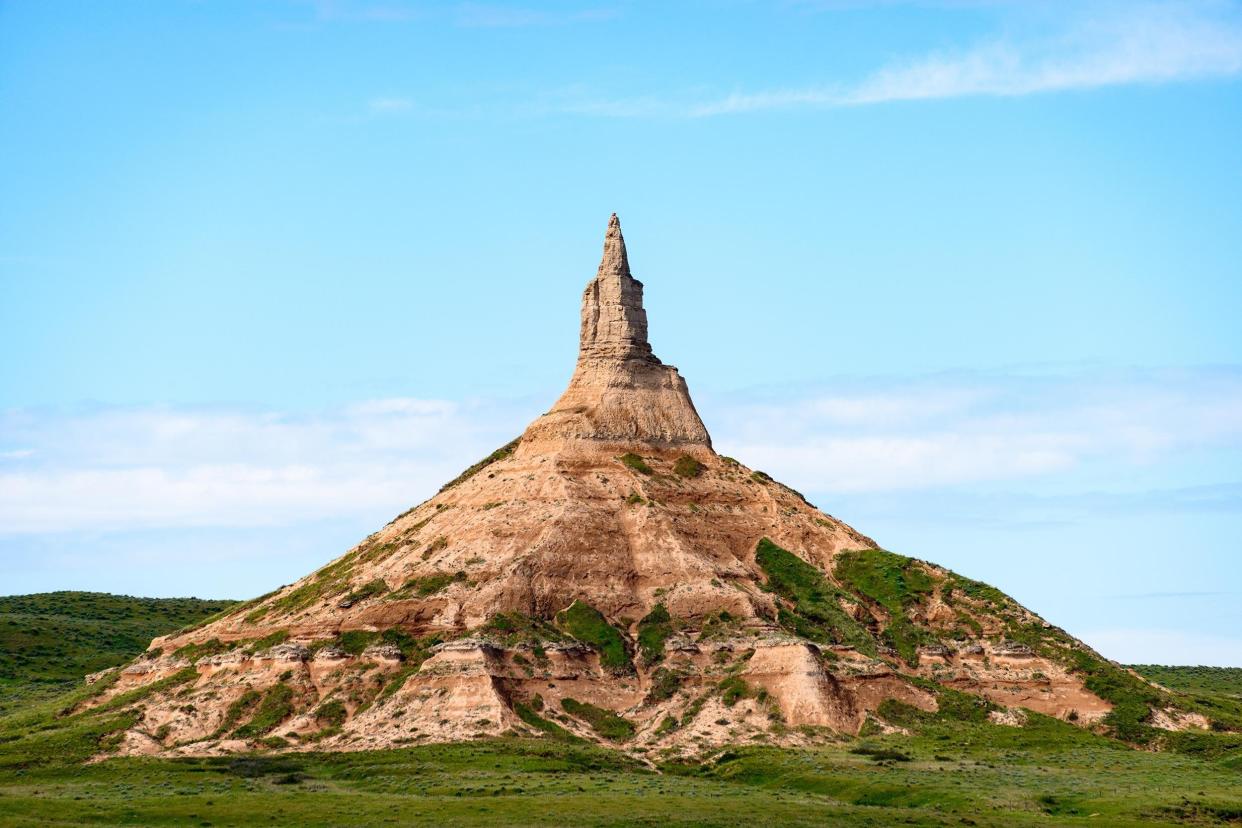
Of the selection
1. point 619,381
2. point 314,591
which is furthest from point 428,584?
point 619,381

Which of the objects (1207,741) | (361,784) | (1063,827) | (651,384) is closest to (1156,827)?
(1063,827)

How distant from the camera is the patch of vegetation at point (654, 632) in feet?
478

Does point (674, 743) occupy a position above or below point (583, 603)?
below

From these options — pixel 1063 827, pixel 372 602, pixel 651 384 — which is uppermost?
pixel 651 384

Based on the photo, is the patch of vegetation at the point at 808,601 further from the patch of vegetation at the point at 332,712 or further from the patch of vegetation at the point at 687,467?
the patch of vegetation at the point at 332,712

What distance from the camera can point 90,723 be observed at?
143 metres

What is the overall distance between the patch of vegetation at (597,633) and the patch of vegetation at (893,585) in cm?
2143

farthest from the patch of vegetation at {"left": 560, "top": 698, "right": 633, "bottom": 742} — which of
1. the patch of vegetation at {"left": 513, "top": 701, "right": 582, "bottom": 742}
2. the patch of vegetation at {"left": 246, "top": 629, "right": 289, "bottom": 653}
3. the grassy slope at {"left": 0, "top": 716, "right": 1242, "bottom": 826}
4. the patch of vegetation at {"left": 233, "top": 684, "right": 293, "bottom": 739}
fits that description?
the patch of vegetation at {"left": 246, "top": 629, "right": 289, "bottom": 653}

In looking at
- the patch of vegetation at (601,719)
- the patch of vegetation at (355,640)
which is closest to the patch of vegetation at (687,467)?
the patch of vegetation at (601,719)

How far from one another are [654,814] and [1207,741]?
48.3 m

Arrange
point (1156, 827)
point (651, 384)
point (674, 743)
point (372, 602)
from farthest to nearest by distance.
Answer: point (651, 384), point (372, 602), point (674, 743), point (1156, 827)

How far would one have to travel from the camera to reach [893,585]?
519ft

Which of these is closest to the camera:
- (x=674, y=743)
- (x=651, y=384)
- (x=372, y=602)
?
(x=674, y=743)

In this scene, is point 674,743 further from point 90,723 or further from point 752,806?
point 90,723
